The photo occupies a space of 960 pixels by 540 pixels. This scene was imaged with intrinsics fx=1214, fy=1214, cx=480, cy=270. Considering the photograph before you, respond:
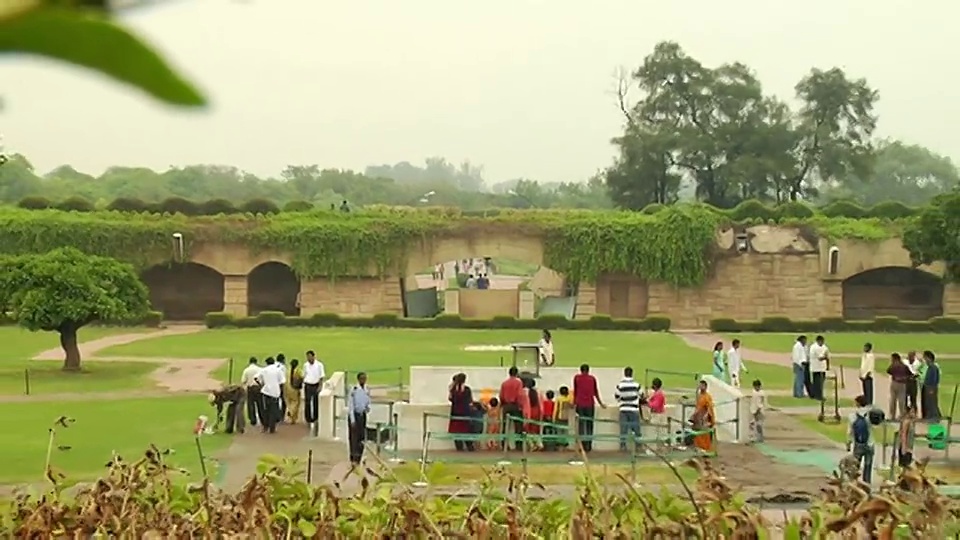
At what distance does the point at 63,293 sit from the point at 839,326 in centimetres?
1549

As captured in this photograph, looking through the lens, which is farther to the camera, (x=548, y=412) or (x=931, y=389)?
(x=931, y=389)

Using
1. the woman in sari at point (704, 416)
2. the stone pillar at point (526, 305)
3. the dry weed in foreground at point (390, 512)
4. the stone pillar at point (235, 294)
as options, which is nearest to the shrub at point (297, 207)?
the stone pillar at point (235, 294)

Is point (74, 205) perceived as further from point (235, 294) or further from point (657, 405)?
point (657, 405)

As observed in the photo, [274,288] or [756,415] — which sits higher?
[274,288]

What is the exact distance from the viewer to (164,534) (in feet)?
13.7

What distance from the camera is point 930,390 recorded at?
12.2 metres

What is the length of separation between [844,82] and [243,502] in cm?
3617

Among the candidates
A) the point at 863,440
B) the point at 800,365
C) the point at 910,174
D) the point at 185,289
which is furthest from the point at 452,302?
the point at 910,174

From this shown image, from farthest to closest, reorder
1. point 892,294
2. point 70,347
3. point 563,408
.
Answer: point 892,294
point 70,347
point 563,408

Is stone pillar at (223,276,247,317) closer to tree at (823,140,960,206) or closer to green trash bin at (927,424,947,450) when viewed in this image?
green trash bin at (927,424,947,450)

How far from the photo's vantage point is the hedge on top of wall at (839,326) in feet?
80.1

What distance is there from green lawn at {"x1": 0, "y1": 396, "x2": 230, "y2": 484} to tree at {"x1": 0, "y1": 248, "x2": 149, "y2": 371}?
2.69 m

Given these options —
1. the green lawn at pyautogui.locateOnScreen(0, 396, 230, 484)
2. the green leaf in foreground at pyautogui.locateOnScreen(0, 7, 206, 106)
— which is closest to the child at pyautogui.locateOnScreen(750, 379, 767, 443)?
the green lawn at pyautogui.locateOnScreen(0, 396, 230, 484)

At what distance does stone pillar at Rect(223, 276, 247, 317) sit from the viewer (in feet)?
88.3
